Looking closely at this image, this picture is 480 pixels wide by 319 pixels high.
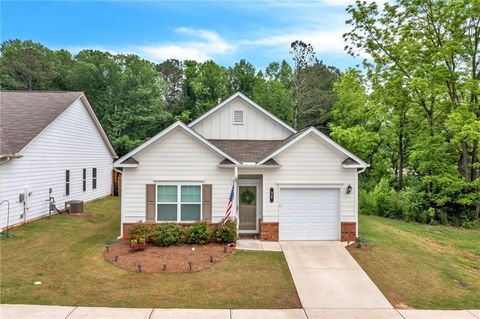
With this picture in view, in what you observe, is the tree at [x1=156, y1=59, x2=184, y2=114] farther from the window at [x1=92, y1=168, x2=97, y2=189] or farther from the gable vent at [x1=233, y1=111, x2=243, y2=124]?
the gable vent at [x1=233, y1=111, x2=243, y2=124]

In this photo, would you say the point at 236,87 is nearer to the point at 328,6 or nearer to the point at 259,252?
the point at 328,6

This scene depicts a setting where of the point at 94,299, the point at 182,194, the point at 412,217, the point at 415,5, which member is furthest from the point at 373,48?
the point at 94,299

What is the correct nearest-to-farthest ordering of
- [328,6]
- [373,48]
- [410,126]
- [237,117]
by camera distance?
[328,6] → [237,117] → [373,48] → [410,126]

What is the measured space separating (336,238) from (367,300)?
16.3 feet

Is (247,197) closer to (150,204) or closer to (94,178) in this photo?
(150,204)

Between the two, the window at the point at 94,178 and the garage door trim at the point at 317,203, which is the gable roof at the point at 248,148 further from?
the window at the point at 94,178

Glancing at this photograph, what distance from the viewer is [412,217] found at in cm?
1944

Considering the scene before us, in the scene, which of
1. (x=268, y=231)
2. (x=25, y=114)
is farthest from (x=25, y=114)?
(x=268, y=231)

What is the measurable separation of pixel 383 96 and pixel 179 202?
1655 cm

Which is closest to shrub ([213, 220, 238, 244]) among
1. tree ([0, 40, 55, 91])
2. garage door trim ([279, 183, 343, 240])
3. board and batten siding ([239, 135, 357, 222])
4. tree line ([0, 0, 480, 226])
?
garage door trim ([279, 183, 343, 240])

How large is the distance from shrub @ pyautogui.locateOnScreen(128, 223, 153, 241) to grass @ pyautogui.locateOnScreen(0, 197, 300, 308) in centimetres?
117

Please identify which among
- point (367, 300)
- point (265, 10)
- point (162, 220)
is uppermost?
point (265, 10)

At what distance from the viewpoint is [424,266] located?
1060 centimetres

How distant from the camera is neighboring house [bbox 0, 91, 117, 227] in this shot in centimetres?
1440
